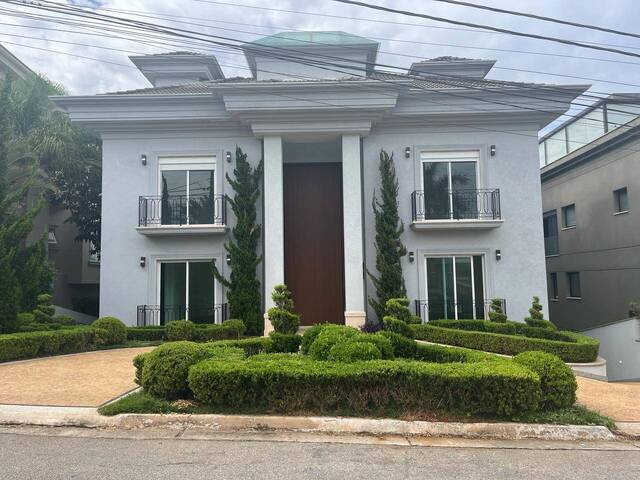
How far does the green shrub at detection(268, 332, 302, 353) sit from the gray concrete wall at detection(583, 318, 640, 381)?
10328 mm

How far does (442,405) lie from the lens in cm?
557

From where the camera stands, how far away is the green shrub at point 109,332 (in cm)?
1077

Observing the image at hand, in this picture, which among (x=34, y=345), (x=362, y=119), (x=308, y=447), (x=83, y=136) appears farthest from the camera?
(x=83, y=136)

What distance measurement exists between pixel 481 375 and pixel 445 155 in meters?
9.34

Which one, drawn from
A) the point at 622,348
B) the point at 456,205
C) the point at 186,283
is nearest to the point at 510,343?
the point at 456,205

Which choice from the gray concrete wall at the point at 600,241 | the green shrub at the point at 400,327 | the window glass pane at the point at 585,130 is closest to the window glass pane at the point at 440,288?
the green shrub at the point at 400,327

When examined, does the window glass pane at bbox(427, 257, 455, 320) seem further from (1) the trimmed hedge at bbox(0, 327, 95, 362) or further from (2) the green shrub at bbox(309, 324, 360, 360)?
(1) the trimmed hedge at bbox(0, 327, 95, 362)

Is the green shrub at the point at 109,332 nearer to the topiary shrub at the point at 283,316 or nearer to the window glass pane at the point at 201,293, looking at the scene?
the window glass pane at the point at 201,293

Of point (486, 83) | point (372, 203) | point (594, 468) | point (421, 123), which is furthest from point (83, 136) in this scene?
point (594, 468)

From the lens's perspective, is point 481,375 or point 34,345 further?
point 34,345

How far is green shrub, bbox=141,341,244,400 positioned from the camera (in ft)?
19.6

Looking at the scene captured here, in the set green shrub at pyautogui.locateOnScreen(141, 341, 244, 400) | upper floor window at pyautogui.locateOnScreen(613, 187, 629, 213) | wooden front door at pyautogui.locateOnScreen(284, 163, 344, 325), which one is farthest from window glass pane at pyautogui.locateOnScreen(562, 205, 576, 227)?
green shrub at pyautogui.locateOnScreen(141, 341, 244, 400)

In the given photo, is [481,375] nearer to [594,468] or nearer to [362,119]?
[594,468]

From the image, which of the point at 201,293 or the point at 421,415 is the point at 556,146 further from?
the point at 421,415
